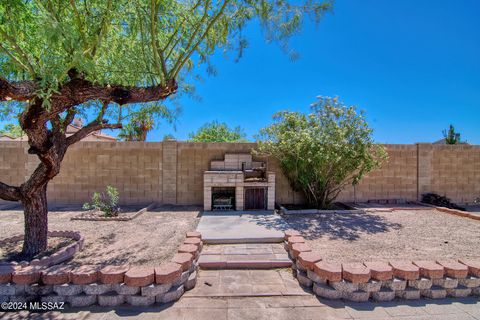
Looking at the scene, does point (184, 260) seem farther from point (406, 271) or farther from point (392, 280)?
point (406, 271)

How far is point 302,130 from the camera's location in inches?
274

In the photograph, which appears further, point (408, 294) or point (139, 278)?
point (408, 294)

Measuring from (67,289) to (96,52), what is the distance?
11.0ft

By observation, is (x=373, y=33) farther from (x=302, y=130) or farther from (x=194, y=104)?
(x=194, y=104)

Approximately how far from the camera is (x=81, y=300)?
2.81 m

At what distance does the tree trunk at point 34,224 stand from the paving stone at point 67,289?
4.90 ft

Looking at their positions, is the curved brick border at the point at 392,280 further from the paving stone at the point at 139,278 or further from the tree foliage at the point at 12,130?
the tree foliage at the point at 12,130

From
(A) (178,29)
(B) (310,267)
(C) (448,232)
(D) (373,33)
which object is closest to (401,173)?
(C) (448,232)

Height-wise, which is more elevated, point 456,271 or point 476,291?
point 456,271

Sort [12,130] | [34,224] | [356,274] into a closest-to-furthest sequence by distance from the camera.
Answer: [356,274]
[34,224]
[12,130]

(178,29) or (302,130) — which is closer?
(178,29)

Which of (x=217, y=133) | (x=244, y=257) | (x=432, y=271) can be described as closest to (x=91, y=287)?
(x=244, y=257)

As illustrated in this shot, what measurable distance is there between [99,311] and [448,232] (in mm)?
6955

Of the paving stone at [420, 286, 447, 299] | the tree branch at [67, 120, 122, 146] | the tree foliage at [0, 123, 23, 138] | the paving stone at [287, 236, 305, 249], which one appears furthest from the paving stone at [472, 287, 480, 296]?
the tree foliage at [0, 123, 23, 138]
